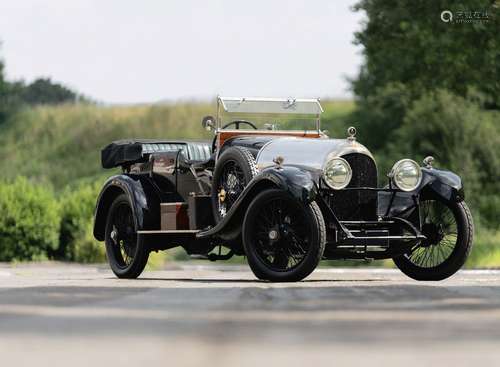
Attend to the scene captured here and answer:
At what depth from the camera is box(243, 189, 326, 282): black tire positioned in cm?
1220

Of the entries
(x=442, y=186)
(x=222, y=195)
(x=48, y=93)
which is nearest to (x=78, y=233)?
(x=222, y=195)

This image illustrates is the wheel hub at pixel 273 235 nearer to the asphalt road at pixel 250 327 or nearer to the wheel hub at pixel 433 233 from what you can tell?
the asphalt road at pixel 250 327

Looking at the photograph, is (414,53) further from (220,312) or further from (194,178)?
(220,312)

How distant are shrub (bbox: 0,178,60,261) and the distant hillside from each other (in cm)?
2243

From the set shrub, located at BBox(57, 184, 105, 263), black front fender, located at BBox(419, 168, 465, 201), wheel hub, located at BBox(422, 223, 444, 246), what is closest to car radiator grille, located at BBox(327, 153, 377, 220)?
black front fender, located at BBox(419, 168, 465, 201)

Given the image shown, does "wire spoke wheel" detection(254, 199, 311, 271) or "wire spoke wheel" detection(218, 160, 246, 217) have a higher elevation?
"wire spoke wheel" detection(218, 160, 246, 217)

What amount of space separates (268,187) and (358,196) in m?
1.07

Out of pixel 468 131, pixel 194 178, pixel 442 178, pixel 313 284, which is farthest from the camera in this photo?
pixel 468 131

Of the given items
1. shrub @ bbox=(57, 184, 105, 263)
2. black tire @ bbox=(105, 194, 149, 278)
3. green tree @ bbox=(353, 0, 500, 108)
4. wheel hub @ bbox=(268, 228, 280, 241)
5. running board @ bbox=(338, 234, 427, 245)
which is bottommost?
shrub @ bbox=(57, 184, 105, 263)

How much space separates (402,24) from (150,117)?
25.0 metres

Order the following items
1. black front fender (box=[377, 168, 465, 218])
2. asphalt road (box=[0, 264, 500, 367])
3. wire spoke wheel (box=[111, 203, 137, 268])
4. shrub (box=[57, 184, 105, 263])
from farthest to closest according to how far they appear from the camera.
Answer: shrub (box=[57, 184, 105, 263]) → wire spoke wheel (box=[111, 203, 137, 268]) → black front fender (box=[377, 168, 465, 218]) → asphalt road (box=[0, 264, 500, 367])

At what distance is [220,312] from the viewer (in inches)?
323

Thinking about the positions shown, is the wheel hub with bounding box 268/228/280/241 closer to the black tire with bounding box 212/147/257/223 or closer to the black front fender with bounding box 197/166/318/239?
the black front fender with bounding box 197/166/318/239

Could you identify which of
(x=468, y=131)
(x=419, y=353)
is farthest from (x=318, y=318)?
(x=468, y=131)
